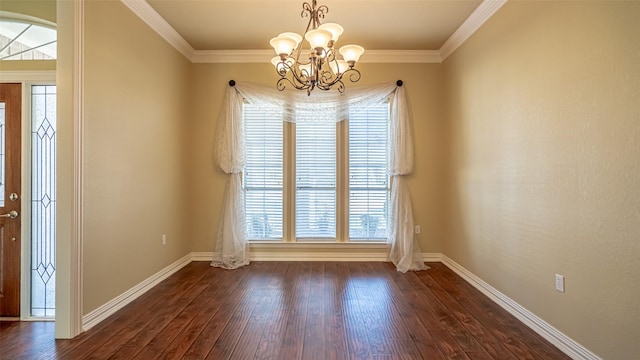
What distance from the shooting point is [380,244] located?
4406 millimetres

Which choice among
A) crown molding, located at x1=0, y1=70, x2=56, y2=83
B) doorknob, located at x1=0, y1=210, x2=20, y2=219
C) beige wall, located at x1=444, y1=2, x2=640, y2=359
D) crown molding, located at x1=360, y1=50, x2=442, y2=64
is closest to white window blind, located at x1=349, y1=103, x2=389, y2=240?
crown molding, located at x1=360, y1=50, x2=442, y2=64

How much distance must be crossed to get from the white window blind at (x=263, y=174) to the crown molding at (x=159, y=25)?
3.52 feet

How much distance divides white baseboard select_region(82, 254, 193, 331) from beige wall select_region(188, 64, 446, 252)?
2.22 feet

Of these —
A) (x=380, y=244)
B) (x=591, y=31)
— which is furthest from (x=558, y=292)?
(x=380, y=244)

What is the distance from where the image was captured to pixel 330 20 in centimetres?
340

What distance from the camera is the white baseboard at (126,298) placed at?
97.7 inches

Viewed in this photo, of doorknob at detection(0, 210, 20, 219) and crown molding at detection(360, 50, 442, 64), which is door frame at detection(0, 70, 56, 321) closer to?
doorknob at detection(0, 210, 20, 219)

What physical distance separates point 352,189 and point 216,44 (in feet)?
8.89

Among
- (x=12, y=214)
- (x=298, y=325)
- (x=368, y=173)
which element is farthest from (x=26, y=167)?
(x=368, y=173)

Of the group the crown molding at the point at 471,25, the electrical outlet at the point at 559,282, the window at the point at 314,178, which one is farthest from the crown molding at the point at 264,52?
the electrical outlet at the point at 559,282

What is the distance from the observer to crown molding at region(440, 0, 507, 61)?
9.91 ft

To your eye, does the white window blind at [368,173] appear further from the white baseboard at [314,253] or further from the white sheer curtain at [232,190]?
the white sheer curtain at [232,190]

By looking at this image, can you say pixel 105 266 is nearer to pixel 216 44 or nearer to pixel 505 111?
pixel 216 44

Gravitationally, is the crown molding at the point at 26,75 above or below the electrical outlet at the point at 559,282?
above
